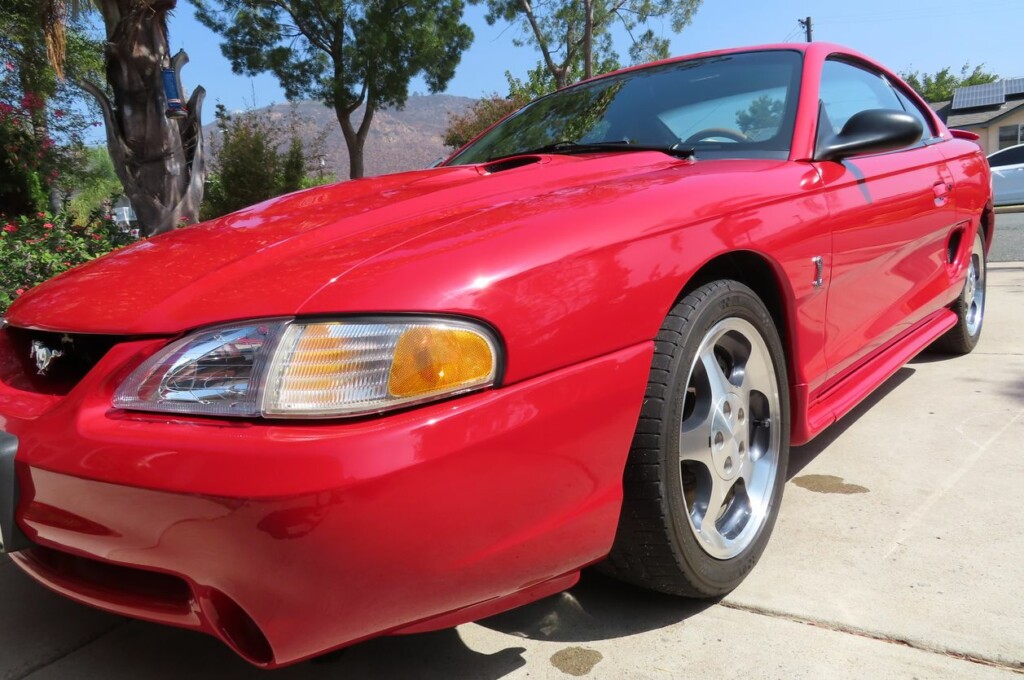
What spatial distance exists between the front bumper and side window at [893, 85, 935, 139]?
2.79 m

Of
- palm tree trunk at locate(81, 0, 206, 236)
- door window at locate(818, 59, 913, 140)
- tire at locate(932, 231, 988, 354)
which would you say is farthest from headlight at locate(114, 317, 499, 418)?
palm tree trunk at locate(81, 0, 206, 236)

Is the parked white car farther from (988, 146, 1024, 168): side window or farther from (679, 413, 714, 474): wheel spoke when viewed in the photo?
(679, 413, 714, 474): wheel spoke

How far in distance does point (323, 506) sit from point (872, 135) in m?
2.04

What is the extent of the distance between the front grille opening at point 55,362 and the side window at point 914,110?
3.43 m

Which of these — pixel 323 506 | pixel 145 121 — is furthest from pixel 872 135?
pixel 145 121

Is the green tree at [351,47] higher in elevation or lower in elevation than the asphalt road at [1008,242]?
higher

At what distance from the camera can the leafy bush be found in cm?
504

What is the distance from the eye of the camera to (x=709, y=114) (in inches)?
105

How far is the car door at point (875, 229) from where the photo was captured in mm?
2377

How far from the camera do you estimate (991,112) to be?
39.2 meters

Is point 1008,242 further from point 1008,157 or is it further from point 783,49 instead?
point 1008,157

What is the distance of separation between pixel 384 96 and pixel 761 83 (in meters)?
15.7

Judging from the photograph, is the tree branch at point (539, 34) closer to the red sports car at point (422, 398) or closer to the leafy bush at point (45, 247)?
the leafy bush at point (45, 247)

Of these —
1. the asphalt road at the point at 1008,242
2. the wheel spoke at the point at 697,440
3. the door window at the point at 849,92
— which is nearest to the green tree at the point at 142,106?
the door window at the point at 849,92
